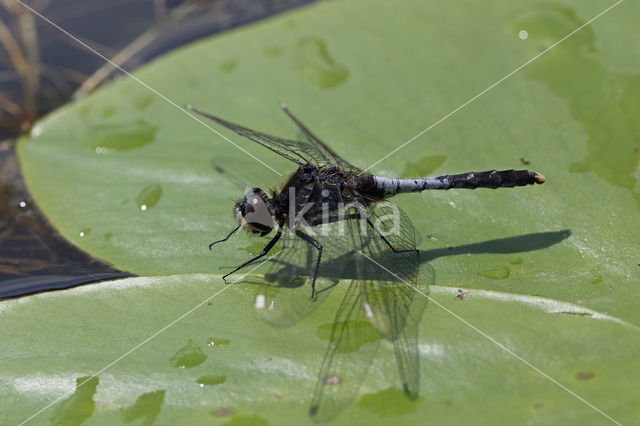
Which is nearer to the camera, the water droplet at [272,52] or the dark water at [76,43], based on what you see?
the water droplet at [272,52]

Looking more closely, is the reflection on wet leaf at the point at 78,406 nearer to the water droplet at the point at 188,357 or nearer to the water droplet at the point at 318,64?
the water droplet at the point at 188,357

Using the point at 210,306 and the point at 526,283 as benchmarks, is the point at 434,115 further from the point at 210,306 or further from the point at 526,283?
the point at 210,306

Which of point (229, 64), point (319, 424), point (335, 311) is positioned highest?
point (229, 64)

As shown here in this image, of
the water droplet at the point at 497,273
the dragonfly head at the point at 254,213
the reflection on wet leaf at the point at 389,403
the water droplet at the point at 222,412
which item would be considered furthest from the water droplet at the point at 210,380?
the water droplet at the point at 497,273

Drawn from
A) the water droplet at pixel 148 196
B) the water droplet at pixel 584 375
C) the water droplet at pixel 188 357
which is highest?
the water droplet at pixel 148 196

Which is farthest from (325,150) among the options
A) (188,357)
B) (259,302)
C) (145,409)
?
(145,409)

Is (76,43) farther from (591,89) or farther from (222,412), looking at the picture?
(591,89)

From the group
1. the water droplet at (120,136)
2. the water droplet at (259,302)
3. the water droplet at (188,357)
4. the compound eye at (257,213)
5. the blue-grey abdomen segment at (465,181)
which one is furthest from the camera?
the water droplet at (120,136)

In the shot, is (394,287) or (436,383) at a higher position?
(394,287)

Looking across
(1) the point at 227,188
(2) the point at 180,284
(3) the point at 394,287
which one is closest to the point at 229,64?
(1) the point at 227,188
